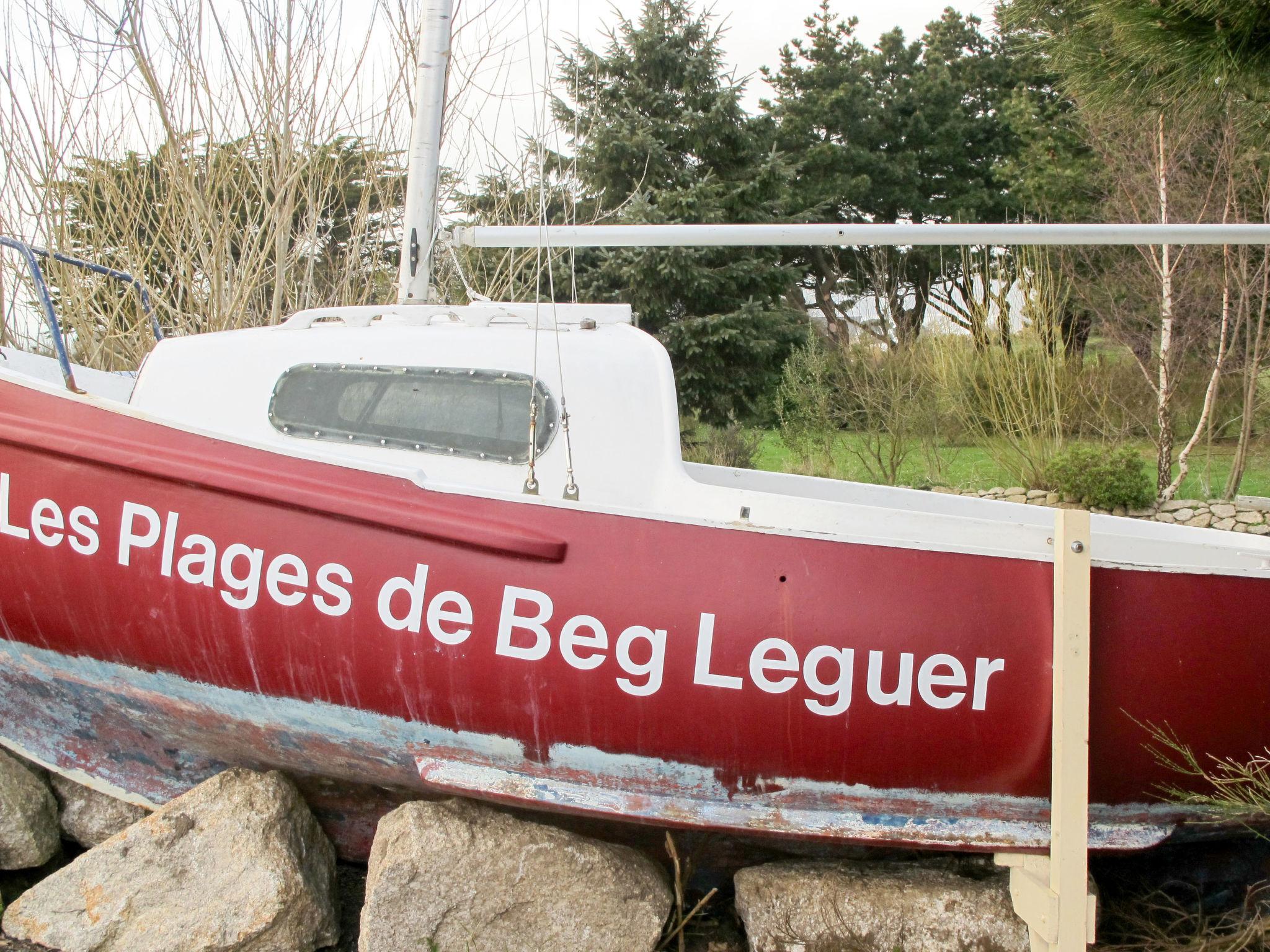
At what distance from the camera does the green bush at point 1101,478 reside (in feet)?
29.2

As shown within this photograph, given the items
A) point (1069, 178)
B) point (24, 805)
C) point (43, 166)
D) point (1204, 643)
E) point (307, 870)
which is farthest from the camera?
point (1069, 178)

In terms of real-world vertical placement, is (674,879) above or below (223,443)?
below

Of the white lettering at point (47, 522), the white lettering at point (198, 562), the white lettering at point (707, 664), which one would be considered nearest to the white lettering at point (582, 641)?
the white lettering at point (707, 664)

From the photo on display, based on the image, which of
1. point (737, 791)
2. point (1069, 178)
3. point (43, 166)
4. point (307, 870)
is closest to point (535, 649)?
point (737, 791)

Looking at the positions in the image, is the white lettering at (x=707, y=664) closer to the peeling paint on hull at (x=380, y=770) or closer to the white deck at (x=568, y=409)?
the peeling paint on hull at (x=380, y=770)

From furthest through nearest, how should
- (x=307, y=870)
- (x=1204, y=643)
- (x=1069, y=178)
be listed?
(x=1069, y=178) → (x=307, y=870) → (x=1204, y=643)

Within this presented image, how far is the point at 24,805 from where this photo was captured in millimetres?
3422

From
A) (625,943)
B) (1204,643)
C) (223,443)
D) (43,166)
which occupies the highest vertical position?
(43,166)

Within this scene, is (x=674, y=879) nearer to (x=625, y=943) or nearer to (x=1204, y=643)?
(x=625, y=943)

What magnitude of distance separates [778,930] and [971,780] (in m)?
0.70

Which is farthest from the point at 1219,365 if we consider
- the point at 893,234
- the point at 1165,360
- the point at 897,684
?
the point at 897,684

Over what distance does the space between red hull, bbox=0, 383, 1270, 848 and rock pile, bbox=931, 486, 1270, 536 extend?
19.8 ft

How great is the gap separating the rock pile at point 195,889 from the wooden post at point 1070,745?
2.08m

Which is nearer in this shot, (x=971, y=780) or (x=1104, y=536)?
(x=971, y=780)
